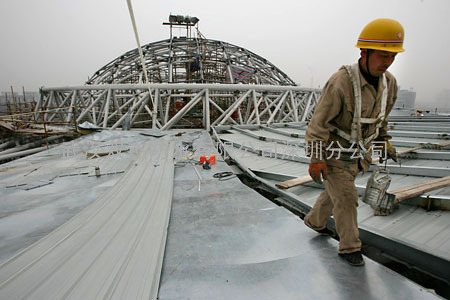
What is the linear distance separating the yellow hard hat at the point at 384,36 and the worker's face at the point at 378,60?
0.07 metres

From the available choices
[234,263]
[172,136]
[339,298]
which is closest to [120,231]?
[234,263]

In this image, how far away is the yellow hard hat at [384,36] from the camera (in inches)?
69.4

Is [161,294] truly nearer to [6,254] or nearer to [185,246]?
[185,246]

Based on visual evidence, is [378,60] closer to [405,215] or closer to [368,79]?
[368,79]

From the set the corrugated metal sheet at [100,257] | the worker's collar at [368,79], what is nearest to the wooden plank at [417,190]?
the worker's collar at [368,79]

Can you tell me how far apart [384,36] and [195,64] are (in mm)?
17375

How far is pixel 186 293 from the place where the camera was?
169 centimetres

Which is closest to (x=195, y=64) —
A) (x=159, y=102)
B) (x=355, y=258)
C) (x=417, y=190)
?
(x=159, y=102)

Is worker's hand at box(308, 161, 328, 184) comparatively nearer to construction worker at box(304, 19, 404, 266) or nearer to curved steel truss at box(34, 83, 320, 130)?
construction worker at box(304, 19, 404, 266)

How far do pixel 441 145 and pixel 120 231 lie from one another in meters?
6.64

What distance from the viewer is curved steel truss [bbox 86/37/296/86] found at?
56.1 ft

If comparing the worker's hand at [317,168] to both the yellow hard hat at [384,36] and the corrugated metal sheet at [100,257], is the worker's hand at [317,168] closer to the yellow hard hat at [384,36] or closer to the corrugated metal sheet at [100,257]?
the yellow hard hat at [384,36]

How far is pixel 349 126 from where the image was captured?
2.08 m

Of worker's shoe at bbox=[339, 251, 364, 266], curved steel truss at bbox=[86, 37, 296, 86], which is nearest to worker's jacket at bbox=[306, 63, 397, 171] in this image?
worker's shoe at bbox=[339, 251, 364, 266]
